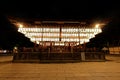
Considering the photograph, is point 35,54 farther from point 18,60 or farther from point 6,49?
point 6,49

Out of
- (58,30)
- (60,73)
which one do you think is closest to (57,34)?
(58,30)

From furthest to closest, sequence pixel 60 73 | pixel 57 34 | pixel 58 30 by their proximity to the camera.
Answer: pixel 57 34
pixel 58 30
pixel 60 73

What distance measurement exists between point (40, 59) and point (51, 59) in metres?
1.35

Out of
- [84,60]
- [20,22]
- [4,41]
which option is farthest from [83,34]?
[4,41]

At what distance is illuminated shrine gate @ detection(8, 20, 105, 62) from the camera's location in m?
16.8

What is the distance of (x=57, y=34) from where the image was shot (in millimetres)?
18891

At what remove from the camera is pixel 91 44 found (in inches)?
2272

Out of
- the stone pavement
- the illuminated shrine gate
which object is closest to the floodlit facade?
the illuminated shrine gate

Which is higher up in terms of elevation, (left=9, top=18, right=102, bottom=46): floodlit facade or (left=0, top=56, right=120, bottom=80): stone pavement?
(left=9, top=18, right=102, bottom=46): floodlit facade

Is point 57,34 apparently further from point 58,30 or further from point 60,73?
point 60,73

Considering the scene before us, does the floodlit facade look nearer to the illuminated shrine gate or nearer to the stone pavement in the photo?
the illuminated shrine gate

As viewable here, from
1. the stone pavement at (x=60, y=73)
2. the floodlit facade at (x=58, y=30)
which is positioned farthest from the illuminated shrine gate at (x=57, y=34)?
the stone pavement at (x=60, y=73)

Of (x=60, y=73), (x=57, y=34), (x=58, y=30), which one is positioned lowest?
(x=60, y=73)

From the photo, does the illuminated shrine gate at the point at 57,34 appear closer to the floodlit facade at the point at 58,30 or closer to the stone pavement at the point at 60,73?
the floodlit facade at the point at 58,30
